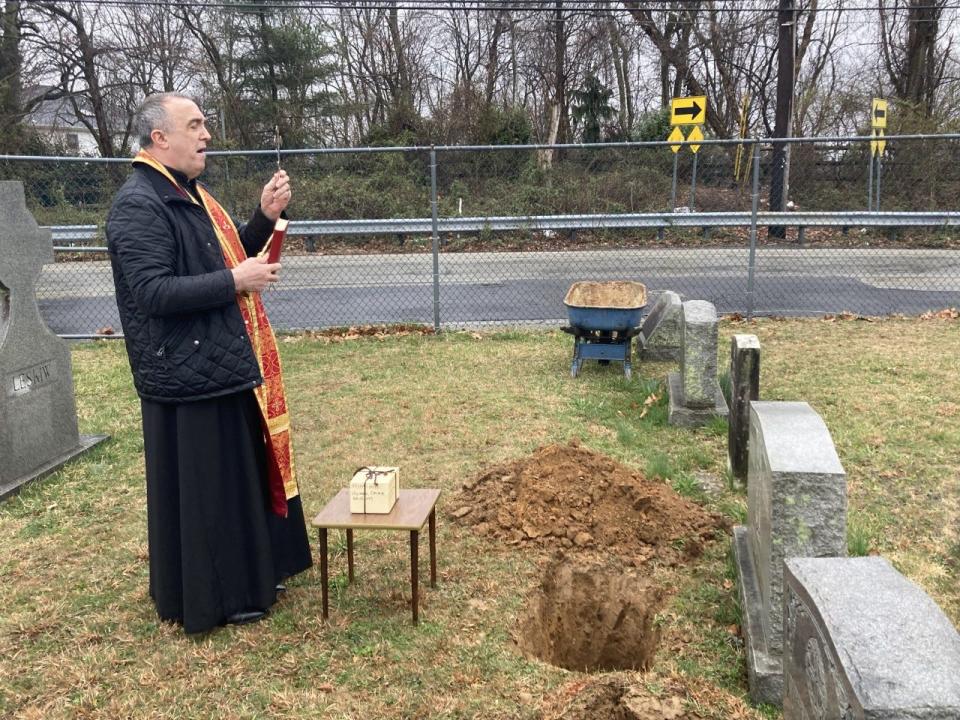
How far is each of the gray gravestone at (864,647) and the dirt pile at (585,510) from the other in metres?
2.13

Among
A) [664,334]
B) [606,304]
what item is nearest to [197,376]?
[606,304]

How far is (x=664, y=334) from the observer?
7.98 meters

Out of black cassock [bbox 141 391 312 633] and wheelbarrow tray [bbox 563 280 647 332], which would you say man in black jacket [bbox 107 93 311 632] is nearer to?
black cassock [bbox 141 391 312 633]

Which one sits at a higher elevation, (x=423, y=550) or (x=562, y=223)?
(x=562, y=223)

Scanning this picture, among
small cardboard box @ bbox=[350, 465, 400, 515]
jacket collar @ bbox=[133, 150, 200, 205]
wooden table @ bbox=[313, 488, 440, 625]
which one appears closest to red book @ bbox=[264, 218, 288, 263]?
jacket collar @ bbox=[133, 150, 200, 205]

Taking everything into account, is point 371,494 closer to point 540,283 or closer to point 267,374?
point 267,374

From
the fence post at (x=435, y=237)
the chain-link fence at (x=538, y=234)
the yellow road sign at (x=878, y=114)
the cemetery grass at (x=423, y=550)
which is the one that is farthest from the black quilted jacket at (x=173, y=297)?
the yellow road sign at (x=878, y=114)

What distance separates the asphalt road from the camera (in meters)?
10.7

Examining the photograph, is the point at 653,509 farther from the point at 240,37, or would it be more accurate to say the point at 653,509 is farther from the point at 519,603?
the point at 240,37

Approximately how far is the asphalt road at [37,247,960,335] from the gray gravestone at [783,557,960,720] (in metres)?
8.32

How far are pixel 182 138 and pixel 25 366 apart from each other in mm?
2923

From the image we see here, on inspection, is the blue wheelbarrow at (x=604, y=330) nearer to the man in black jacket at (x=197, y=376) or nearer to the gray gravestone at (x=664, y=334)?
the gray gravestone at (x=664, y=334)

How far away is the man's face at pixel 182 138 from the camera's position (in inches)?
127

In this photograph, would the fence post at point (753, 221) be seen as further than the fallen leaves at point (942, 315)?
No
